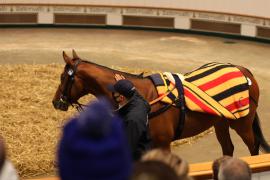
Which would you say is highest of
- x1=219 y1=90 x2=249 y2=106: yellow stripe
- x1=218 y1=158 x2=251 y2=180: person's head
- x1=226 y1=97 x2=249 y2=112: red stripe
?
x1=218 y1=158 x2=251 y2=180: person's head

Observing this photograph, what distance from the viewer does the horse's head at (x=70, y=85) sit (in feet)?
18.9

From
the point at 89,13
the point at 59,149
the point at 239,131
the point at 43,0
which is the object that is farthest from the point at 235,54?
the point at 59,149

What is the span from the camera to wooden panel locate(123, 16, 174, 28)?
1634cm

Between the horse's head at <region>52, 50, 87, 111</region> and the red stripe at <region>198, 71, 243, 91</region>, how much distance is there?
4.30 feet

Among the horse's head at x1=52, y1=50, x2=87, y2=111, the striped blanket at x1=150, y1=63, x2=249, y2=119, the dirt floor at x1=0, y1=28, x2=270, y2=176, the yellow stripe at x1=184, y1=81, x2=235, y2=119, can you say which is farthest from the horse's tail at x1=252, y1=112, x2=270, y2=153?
the dirt floor at x1=0, y1=28, x2=270, y2=176

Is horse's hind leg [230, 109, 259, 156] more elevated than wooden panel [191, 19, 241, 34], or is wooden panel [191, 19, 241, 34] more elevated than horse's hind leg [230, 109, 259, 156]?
wooden panel [191, 19, 241, 34]

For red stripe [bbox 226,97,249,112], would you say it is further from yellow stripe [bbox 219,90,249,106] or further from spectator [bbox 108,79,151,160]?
spectator [bbox 108,79,151,160]

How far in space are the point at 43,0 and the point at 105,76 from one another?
11.5 metres

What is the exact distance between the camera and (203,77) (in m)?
5.95

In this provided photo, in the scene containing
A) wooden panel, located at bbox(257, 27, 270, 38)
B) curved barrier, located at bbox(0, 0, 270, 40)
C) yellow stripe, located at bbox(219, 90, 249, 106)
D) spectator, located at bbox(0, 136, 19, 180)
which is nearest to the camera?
spectator, located at bbox(0, 136, 19, 180)

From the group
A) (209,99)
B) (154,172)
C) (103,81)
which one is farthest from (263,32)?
(154,172)

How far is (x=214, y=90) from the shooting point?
5875mm

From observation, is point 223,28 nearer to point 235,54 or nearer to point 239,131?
point 235,54

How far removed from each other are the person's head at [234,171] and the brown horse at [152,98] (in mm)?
2984
